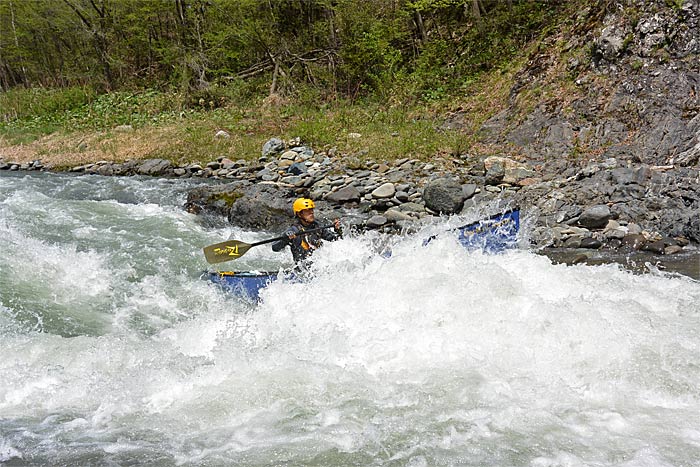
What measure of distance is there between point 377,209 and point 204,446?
6.63m

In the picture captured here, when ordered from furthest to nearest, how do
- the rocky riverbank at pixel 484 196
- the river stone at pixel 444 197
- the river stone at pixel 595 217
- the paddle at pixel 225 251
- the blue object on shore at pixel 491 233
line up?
the river stone at pixel 444 197, the river stone at pixel 595 217, the rocky riverbank at pixel 484 196, the paddle at pixel 225 251, the blue object on shore at pixel 491 233

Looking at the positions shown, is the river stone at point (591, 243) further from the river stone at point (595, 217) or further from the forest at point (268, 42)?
the forest at point (268, 42)

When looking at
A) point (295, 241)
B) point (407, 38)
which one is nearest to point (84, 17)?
point (407, 38)

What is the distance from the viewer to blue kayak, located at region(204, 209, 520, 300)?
6062mm

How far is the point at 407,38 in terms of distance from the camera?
1786cm

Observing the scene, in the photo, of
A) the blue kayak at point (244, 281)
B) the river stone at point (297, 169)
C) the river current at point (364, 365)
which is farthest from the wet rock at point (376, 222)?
the river stone at point (297, 169)

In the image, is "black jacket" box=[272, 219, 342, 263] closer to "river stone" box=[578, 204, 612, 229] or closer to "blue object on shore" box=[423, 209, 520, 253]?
"blue object on shore" box=[423, 209, 520, 253]

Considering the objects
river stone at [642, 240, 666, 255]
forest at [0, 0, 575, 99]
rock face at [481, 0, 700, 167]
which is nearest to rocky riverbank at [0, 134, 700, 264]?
river stone at [642, 240, 666, 255]

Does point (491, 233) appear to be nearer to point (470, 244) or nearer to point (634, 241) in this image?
point (470, 244)

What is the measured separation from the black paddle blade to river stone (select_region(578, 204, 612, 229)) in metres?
4.80

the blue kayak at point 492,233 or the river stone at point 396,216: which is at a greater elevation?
the blue kayak at point 492,233

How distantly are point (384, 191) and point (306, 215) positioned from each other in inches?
151

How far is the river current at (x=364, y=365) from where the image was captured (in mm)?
3301

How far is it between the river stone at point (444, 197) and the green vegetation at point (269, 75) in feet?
8.57
